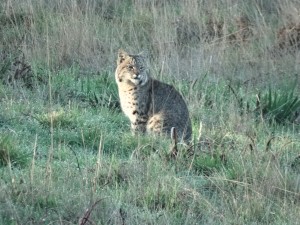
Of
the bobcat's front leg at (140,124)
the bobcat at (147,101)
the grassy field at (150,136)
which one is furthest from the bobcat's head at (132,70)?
the bobcat's front leg at (140,124)

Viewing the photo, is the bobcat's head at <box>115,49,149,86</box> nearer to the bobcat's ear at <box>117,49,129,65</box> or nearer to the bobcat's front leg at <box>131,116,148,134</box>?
the bobcat's ear at <box>117,49,129,65</box>

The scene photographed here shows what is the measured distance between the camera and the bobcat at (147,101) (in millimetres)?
7355

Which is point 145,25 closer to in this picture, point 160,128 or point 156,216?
point 160,128

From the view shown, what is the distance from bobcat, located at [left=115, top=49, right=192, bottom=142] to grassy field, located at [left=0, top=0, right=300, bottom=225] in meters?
0.17

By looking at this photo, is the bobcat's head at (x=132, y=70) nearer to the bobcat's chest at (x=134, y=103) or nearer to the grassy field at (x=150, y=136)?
the bobcat's chest at (x=134, y=103)

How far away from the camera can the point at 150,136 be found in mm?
6684

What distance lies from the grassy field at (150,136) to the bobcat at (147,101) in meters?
0.17

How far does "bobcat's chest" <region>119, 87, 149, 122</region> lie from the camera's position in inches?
298

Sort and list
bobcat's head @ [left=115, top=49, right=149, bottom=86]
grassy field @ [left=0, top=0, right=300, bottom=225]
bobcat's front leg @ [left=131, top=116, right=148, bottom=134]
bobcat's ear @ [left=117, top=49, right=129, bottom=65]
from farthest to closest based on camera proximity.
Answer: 1. bobcat's ear @ [left=117, top=49, right=129, bottom=65]
2. bobcat's head @ [left=115, top=49, right=149, bottom=86]
3. bobcat's front leg @ [left=131, top=116, right=148, bottom=134]
4. grassy field @ [left=0, top=0, right=300, bottom=225]

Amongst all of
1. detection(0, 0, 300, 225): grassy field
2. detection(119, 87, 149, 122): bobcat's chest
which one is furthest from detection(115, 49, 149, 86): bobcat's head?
detection(0, 0, 300, 225): grassy field

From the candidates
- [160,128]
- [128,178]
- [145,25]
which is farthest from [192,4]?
[128,178]

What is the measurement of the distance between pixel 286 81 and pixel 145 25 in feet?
7.88

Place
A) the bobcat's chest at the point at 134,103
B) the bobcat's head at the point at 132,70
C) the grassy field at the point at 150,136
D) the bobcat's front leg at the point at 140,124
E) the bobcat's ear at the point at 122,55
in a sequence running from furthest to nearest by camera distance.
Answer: the bobcat's ear at the point at 122,55 → the bobcat's head at the point at 132,70 → the bobcat's chest at the point at 134,103 → the bobcat's front leg at the point at 140,124 → the grassy field at the point at 150,136

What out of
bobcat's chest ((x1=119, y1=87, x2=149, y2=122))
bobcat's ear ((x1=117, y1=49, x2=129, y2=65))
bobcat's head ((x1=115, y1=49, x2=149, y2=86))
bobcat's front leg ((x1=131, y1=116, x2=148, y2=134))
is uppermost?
bobcat's ear ((x1=117, y1=49, x2=129, y2=65))
